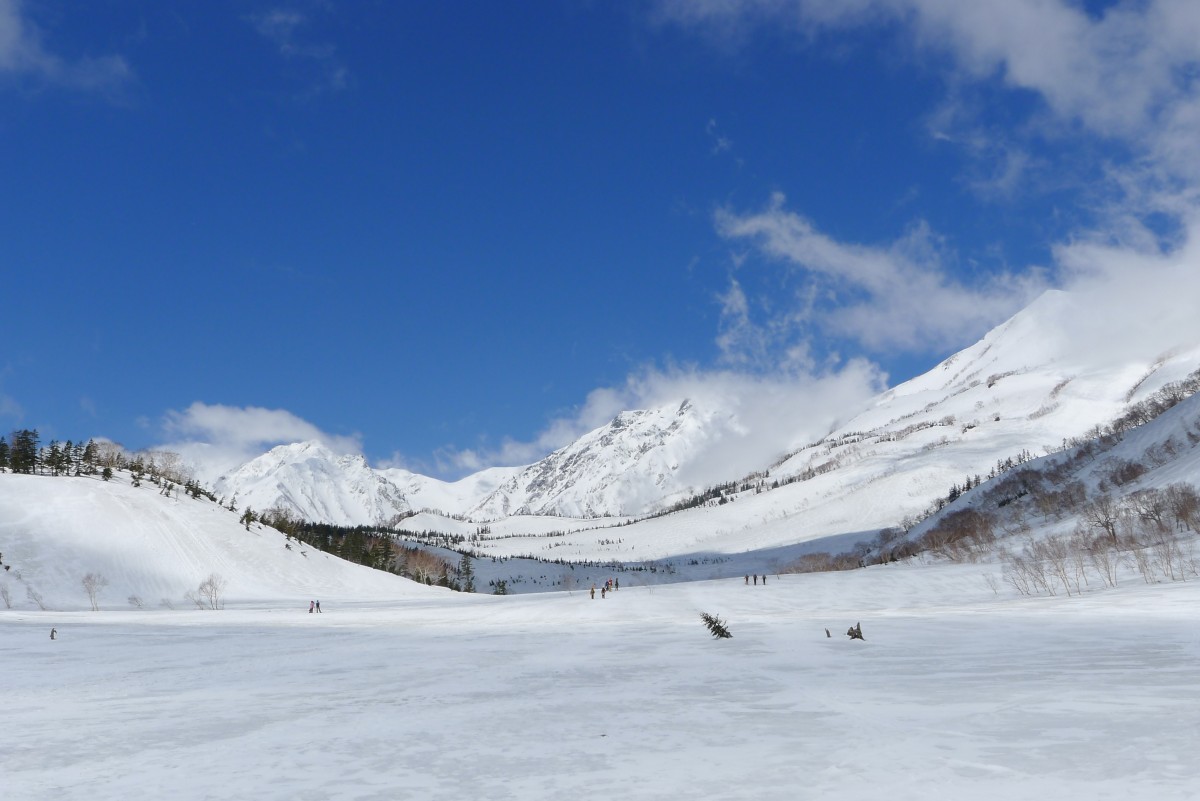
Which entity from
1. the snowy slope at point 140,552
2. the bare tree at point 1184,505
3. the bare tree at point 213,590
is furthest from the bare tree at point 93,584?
the bare tree at point 1184,505

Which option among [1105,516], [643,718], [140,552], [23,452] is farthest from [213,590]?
[1105,516]

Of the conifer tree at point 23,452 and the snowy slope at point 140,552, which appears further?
the conifer tree at point 23,452

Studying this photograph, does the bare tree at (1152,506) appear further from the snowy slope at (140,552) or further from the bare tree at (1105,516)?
the snowy slope at (140,552)

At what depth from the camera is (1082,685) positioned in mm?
13188

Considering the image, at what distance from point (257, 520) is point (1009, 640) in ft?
379

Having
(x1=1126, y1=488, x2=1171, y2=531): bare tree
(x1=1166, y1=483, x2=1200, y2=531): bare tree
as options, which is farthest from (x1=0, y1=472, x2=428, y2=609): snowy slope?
(x1=1166, y1=483, x2=1200, y2=531): bare tree

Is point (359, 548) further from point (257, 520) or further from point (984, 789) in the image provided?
point (984, 789)

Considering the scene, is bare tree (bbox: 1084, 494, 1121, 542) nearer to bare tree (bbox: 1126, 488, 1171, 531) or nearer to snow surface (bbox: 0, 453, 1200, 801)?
bare tree (bbox: 1126, 488, 1171, 531)

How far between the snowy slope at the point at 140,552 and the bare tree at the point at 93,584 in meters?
0.59

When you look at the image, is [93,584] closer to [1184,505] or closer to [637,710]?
[637,710]

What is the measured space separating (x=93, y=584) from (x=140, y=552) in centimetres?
1069

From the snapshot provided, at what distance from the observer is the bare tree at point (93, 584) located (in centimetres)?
7605

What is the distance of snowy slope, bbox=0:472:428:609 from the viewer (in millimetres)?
79188

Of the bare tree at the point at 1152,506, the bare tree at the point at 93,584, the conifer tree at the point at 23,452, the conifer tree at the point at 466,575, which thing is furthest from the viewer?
the conifer tree at the point at 466,575
